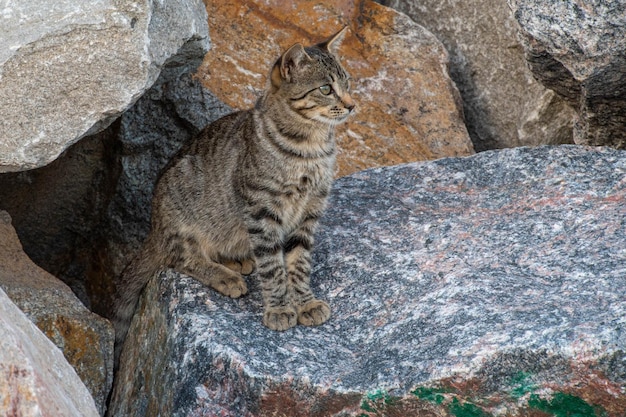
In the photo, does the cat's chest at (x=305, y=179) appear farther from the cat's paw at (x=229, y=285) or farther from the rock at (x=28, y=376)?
the rock at (x=28, y=376)

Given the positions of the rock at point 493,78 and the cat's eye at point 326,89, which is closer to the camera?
the cat's eye at point 326,89

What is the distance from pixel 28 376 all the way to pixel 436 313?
191cm

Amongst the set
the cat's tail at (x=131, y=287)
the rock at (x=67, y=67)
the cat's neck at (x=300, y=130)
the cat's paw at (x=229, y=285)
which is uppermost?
the rock at (x=67, y=67)

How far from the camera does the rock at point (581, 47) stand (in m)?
4.59

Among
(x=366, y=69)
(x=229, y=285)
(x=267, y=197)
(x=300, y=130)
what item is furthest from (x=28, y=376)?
(x=366, y=69)

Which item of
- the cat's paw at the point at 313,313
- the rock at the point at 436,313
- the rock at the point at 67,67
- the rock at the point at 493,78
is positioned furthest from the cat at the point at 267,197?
the rock at the point at 493,78

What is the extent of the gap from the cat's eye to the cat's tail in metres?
1.33

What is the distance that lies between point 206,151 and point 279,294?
3.64 feet

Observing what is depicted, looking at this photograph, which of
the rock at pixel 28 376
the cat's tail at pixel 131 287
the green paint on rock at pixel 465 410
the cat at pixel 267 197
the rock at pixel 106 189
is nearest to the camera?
the rock at pixel 28 376

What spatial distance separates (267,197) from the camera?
4.84 m

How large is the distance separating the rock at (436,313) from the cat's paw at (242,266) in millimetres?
278

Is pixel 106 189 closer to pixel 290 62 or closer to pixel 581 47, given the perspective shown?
pixel 290 62

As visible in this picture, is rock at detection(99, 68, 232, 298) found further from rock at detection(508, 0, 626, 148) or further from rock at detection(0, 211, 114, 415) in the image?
rock at detection(508, 0, 626, 148)

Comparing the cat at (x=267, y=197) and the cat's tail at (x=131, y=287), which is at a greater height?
the cat at (x=267, y=197)
